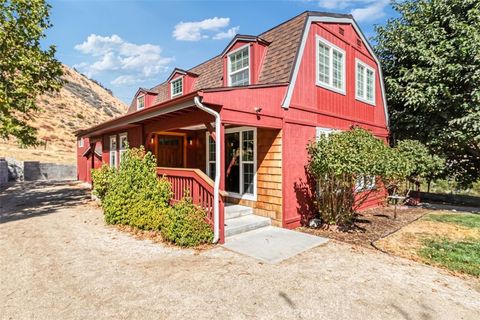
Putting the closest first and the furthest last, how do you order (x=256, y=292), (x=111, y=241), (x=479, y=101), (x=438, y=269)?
1. (x=256, y=292)
2. (x=438, y=269)
3. (x=111, y=241)
4. (x=479, y=101)

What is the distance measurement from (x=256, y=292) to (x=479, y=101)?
10.5 m

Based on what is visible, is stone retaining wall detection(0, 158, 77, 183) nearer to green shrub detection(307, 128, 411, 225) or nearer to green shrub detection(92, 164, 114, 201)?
green shrub detection(92, 164, 114, 201)

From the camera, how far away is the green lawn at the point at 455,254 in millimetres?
4796

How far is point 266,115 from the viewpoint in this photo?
669 cm

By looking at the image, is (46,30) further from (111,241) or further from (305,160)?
(305,160)

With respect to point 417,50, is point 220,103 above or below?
below

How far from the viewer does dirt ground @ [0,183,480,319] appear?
3.33 metres

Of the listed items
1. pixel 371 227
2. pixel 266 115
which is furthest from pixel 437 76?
pixel 266 115

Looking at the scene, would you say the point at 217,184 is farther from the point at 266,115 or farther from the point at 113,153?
the point at 113,153

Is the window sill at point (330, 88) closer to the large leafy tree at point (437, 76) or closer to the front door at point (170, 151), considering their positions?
the large leafy tree at point (437, 76)

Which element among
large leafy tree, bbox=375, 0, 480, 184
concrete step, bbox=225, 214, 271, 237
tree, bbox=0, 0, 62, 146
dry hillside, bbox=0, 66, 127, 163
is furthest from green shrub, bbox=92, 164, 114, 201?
dry hillside, bbox=0, 66, 127, 163

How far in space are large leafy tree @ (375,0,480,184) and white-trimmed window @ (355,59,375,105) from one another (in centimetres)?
149

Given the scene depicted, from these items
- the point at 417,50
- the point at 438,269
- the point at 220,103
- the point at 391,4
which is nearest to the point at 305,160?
the point at 220,103

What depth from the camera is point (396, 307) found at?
3.45 meters
